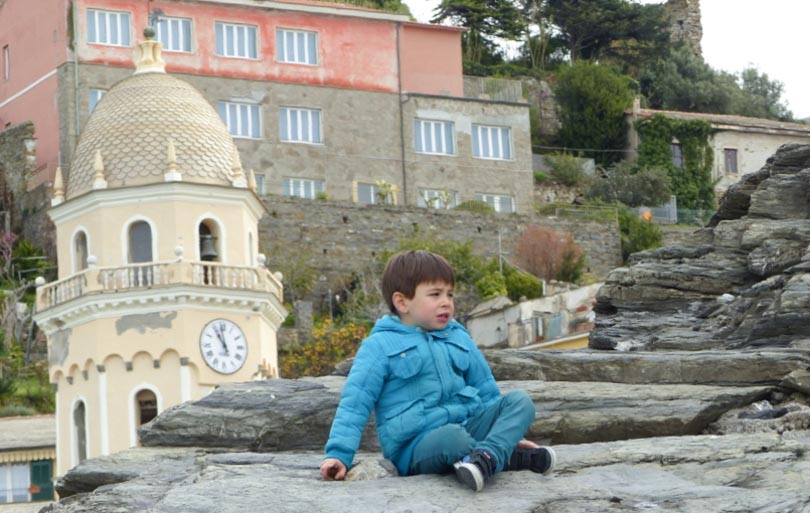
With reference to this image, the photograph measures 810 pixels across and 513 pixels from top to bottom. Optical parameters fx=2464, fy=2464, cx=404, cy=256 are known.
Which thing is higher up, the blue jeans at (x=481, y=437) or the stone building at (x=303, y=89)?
the stone building at (x=303, y=89)

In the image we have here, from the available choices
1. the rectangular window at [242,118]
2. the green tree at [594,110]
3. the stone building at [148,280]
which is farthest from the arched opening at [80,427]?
the green tree at [594,110]

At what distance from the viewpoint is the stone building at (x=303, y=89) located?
77.2 meters

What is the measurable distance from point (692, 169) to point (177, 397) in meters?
34.7

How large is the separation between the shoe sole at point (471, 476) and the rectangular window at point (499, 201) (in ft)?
223

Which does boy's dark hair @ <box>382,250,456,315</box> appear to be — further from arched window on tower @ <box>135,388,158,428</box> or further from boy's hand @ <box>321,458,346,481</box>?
arched window on tower @ <box>135,388,158,428</box>

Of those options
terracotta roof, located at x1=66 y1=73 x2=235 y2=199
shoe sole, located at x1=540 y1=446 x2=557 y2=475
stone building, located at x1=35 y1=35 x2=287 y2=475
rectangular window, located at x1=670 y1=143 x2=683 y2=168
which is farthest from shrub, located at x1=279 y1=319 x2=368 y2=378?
shoe sole, located at x1=540 y1=446 x2=557 y2=475

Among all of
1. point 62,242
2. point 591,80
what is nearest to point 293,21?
point 591,80

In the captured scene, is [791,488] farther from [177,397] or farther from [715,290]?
[177,397]

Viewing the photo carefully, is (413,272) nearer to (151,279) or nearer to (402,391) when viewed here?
(402,391)

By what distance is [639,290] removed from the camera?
20.7 metres

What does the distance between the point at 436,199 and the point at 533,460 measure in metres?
65.2

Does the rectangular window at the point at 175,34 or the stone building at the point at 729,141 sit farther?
the stone building at the point at 729,141

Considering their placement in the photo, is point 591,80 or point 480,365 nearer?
point 480,365

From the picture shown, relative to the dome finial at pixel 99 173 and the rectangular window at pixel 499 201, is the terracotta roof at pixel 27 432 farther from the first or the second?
the rectangular window at pixel 499 201
